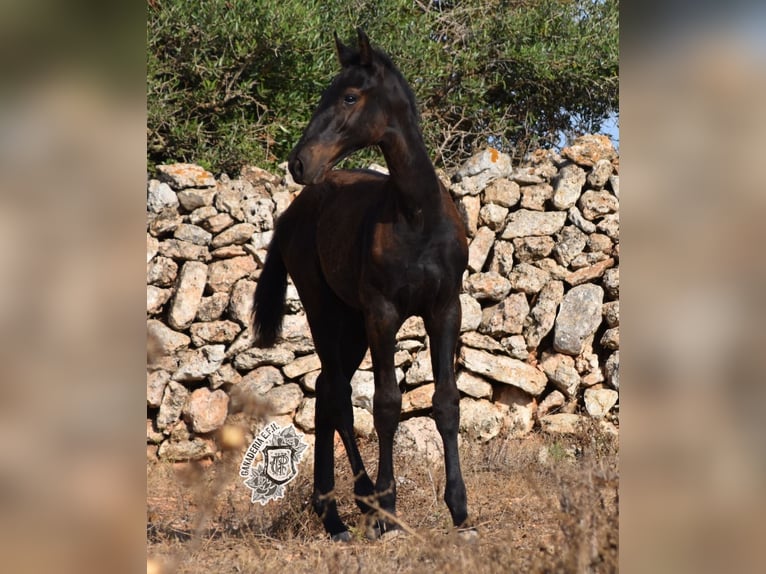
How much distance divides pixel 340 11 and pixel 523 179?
7.88 feet

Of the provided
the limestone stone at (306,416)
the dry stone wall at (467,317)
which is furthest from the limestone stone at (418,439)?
the limestone stone at (306,416)

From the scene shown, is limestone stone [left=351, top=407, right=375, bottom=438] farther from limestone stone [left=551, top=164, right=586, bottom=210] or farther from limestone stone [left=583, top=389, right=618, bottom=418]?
limestone stone [left=551, top=164, right=586, bottom=210]

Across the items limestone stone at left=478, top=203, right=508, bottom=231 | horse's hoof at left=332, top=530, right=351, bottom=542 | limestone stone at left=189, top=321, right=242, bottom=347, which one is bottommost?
horse's hoof at left=332, top=530, right=351, bottom=542

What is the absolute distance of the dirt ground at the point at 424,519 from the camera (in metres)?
2.50

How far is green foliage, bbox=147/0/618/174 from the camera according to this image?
733 cm

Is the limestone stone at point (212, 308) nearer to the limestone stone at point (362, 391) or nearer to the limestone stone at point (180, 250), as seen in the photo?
the limestone stone at point (180, 250)

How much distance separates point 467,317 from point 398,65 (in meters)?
2.49

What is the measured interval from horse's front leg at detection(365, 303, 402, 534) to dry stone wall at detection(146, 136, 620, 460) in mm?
2016

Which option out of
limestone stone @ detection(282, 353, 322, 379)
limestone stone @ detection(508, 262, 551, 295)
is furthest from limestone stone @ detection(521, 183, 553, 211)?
limestone stone @ detection(282, 353, 322, 379)
